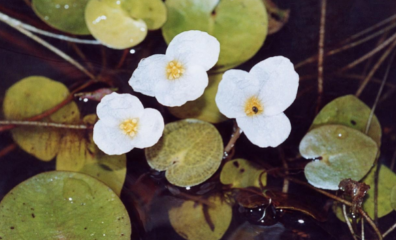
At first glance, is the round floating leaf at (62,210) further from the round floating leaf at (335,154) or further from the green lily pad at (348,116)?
the green lily pad at (348,116)

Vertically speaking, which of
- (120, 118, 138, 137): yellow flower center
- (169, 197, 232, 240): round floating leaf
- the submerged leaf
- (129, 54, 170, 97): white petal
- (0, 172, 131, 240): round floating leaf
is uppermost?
the submerged leaf

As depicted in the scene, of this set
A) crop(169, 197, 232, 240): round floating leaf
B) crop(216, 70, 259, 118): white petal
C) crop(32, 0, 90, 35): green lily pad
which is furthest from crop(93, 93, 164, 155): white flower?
crop(32, 0, 90, 35): green lily pad

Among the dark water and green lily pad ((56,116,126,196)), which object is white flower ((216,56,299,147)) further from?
green lily pad ((56,116,126,196))

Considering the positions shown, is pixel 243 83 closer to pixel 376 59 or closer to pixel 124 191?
pixel 124 191

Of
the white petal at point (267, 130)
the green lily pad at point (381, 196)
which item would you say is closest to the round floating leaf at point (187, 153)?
the white petal at point (267, 130)

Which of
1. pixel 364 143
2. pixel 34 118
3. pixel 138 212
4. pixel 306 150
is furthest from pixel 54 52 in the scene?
pixel 364 143
